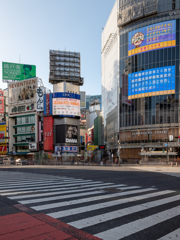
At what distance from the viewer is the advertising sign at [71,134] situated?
3187 inches

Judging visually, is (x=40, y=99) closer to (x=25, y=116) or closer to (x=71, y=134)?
(x=25, y=116)

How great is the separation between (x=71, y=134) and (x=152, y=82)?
3804cm

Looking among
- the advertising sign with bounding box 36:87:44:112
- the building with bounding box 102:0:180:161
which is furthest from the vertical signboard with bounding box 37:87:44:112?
the building with bounding box 102:0:180:161

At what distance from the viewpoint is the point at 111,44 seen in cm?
7569

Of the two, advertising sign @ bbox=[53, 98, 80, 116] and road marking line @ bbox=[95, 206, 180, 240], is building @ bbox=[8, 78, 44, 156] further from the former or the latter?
road marking line @ bbox=[95, 206, 180, 240]

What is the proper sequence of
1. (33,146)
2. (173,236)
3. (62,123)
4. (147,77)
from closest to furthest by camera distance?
(173,236) < (147,77) < (62,123) < (33,146)

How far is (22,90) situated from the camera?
3583 inches

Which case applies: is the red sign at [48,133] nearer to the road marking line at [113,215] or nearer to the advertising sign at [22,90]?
the advertising sign at [22,90]

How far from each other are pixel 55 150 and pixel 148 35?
49619 mm

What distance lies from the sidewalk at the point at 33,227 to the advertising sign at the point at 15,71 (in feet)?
309

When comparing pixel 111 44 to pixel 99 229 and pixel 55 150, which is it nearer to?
pixel 55 150

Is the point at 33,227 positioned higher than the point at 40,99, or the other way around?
the point at 40,99

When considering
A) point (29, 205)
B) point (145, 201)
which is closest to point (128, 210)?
point (145, 201)

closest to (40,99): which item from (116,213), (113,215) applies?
(116,213)
